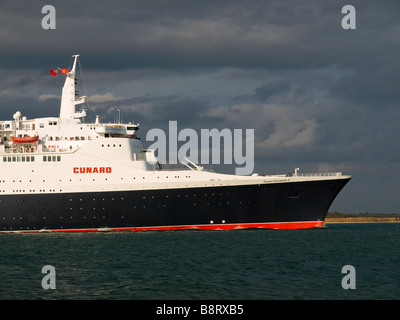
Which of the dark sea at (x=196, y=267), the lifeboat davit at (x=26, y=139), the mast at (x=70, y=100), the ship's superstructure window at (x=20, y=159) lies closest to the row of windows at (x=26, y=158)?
the ship's superstructure window at (x=20, y=159)

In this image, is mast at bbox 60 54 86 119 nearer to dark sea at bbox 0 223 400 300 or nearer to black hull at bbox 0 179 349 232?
black hull at bbox 0 179 349 232

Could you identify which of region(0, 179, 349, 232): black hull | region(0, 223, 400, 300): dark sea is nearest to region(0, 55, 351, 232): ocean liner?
region(0, 179, 349, 232): black hull

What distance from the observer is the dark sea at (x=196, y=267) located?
70.4ft

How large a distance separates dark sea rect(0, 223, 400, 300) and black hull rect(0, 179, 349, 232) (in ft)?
12.0

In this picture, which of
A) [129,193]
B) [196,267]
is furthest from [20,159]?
[196,267]

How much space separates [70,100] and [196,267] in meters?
32.3

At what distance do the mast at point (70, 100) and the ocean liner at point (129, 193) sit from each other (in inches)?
156

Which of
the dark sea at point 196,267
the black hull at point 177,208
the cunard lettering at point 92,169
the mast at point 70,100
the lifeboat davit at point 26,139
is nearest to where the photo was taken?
the dark sea at point 196,267

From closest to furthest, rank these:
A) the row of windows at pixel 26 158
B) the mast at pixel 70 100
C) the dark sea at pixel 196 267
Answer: the dark sea at pixel 196 267
the row of windows at pixel 26 158
the mast at pixel 70 100

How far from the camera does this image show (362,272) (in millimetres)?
27062

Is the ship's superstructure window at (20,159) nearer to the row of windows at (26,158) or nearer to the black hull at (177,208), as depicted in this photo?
the row of windows at (26,158)

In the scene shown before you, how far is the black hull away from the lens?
155 ft

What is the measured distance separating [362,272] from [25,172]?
33.6 meters

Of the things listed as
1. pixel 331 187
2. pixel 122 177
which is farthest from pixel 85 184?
pixel 331 187
